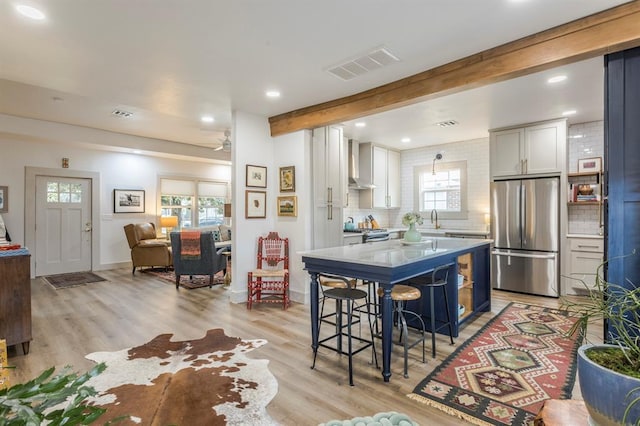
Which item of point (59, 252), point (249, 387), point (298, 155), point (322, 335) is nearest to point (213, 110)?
point (298, 155)

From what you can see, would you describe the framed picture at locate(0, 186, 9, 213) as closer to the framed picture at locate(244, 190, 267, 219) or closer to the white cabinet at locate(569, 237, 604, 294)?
the framed picture at locate(244, 190, 267, 219)

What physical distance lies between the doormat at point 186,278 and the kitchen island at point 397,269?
3376 millimetres

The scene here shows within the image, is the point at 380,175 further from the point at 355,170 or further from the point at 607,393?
the point at 607,393

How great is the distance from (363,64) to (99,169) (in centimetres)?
642

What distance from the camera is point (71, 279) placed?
19.9 feet

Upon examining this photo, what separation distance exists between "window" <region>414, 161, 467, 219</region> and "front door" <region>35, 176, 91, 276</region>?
7059mm

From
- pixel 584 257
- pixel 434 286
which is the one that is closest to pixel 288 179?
pixel 434 286

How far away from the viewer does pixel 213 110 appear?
4.71m

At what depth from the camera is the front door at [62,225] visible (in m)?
6.33

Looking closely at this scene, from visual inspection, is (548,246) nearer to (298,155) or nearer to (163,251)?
(298,155)

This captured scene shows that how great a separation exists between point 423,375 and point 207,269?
A: 3.99 metres

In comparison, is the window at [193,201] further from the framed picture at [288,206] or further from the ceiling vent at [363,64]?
the ceiling vent at [363,64]

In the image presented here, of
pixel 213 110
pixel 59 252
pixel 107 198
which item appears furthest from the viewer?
pixel 107 198

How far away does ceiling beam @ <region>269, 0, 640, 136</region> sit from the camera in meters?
2.33
